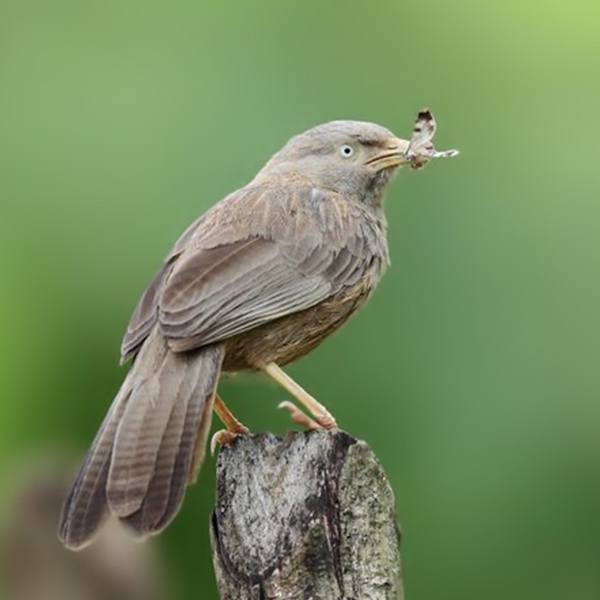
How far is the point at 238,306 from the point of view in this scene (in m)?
5.99

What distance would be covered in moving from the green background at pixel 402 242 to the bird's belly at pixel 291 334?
91 centimetres

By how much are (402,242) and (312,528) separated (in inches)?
118

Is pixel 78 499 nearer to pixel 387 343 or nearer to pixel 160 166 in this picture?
pixel 387 343

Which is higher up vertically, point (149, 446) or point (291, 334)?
point (291, 334)

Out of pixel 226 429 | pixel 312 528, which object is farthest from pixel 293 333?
pixel 312 528

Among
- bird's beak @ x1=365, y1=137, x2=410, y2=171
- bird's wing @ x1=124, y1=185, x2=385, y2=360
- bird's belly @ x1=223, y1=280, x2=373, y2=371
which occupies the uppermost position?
bird's beak @ x1=365, y1=137, x2=410, y2=171

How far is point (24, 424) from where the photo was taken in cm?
824

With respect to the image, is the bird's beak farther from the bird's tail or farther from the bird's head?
the bird's tail

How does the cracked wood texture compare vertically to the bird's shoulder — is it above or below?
below

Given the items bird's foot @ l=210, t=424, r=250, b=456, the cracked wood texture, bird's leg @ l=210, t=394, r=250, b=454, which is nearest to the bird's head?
bird's leg @ l=210, t=394, r=250, b=454

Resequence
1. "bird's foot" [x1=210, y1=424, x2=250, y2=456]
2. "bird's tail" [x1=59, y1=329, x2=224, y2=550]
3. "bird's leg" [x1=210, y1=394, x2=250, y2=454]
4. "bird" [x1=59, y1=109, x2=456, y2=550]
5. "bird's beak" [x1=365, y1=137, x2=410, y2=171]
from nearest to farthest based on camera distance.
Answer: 1. "bird's tail" [x1=59, y1=329, x2=224, y2=550]
2. "bird" [x1=59, y1=109, x2=456, y2=550]
3. "bird's foot" [x1=210, y1=424, x2=250, y2=456]
4. "bird's leg" [x1=210, y1=394, x2=250, y2=454]
5. "bird's beak" [x1=365, y1=137, x2=410, y2=171]

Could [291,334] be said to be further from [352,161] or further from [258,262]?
[352,161]

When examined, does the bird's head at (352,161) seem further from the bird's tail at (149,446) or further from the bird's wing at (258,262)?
the bird's tail at (149,446)

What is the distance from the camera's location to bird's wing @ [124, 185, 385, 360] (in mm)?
5918
